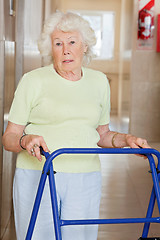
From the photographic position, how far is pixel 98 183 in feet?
7.17

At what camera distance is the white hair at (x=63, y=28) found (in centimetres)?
210

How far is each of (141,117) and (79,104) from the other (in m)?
6.73

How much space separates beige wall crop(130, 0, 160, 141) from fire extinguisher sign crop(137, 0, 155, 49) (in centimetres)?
11

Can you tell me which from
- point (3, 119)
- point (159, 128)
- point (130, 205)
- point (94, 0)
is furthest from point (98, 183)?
point (94, 0)

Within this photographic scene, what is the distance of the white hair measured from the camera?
2096 millimetres

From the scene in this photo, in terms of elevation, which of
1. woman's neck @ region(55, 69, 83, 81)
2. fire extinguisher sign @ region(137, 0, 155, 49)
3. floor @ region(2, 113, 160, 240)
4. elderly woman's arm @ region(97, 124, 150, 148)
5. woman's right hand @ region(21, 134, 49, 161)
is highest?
fire extinguisher sign @ region(137, 0, 155, 49)

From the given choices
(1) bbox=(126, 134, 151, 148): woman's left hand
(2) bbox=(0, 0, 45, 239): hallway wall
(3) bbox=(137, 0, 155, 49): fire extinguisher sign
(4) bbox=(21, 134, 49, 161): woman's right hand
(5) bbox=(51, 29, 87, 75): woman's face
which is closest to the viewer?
(4) bbox=(21, 134, 49, 161): woman's right hand

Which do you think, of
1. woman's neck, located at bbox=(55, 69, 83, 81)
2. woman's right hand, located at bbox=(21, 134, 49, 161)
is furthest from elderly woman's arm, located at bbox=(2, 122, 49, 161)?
woman's neck, located at bbox=(55, 69, 83, 81)

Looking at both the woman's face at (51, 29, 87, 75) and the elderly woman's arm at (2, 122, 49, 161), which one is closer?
the elderly woman's arm at (2, 122, 49, 161)

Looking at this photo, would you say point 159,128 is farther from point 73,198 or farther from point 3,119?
point 73,198

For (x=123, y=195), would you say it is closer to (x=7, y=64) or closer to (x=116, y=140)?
(x=7, y=64)

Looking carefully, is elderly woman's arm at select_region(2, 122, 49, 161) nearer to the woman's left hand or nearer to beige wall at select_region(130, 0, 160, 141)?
the woman's left hand

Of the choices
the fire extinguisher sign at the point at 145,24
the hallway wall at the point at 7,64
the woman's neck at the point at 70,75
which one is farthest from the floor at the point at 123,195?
the fire extinguisher sign at the point at 145,24

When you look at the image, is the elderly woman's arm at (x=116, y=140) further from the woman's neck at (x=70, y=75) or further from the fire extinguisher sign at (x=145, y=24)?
the fire extinguisher sign at (x=145, y=24)
